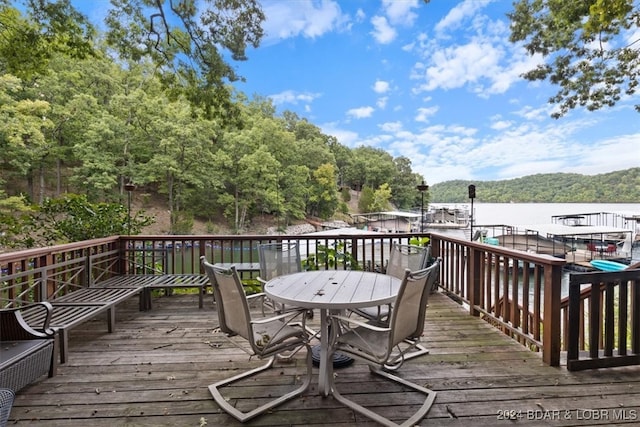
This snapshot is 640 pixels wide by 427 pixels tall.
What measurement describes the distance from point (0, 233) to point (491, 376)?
7.46 m

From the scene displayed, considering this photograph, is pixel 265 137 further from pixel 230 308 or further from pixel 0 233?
pixel 230 308

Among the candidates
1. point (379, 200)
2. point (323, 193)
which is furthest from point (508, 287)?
point (379, 200)

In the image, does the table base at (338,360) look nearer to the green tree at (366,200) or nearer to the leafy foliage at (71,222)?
the leafy foliage at (71,222)

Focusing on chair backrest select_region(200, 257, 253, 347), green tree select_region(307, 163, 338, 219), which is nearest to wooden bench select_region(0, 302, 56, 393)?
chair backrest select_region(200, 257, 253, 347)

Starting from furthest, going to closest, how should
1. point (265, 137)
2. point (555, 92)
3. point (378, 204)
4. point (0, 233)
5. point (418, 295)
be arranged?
1. point (378, 204)
2. point (265, 137)
3. point (555, 92)
4. point (0, 233)
5. point (418, 295)

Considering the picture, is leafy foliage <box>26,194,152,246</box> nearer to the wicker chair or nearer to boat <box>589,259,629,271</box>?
the wicker chair

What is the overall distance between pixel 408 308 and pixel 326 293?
0.60 metres

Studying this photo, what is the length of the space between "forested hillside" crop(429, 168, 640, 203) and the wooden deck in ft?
58.4

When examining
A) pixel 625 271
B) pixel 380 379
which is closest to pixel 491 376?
pixel 380 379

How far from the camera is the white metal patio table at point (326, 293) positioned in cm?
198

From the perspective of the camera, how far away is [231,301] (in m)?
1.95

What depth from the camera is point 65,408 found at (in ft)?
6.45

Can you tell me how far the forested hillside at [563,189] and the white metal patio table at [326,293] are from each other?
717 inches

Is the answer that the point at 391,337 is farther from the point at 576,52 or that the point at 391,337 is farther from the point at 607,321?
the point at 576,52
